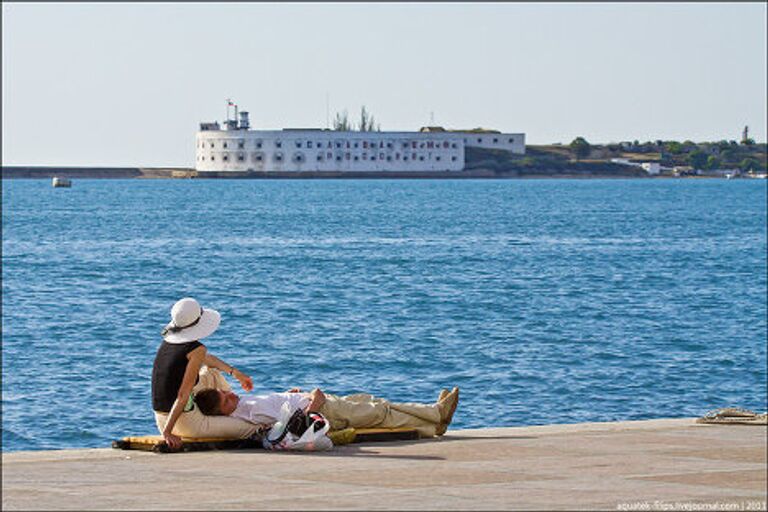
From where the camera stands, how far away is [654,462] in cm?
1091

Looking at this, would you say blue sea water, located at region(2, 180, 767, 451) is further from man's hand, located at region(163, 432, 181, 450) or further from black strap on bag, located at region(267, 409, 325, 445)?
black strap on bag, located at region(267, 409, 325, 445)

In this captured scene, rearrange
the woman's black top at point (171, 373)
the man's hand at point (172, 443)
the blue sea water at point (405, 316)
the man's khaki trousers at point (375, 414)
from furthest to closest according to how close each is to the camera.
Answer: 1. the blue sea water at point (405, 316)
2. the man's khaki trousers at point (375, 414)
3. the woman's black top at point (171, 373)
4. the man's hand at point (172, 443)

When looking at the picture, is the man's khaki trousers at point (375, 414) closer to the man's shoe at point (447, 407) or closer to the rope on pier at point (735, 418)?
the man's shoe at point (447, 407)

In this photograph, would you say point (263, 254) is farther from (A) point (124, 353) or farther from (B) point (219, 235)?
(A) point (124, 353)

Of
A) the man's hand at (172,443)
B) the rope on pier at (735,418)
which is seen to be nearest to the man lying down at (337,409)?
the man's hand at (172,443)

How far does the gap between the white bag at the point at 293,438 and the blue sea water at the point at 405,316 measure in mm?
10034

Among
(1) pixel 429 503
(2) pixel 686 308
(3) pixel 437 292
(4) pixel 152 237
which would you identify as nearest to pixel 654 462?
(1) pixel 429 503

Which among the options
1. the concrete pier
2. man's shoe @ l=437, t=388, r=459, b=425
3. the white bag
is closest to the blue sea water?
man's shoe @ l=437, t=388, r=459, b=425

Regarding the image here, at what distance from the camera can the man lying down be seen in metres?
11.9

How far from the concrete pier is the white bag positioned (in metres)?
0.12

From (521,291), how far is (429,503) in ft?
134

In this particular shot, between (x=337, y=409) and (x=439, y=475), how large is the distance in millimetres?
1928

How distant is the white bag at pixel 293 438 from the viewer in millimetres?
11617

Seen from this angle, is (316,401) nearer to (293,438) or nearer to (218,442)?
(293,438)
